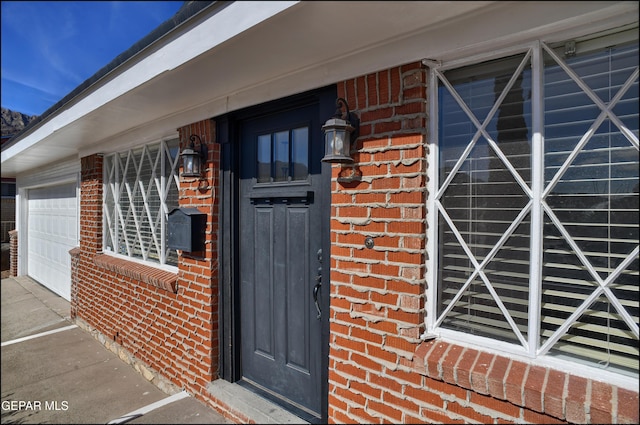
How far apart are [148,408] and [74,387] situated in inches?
42.0

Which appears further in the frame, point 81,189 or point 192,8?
point 81,189

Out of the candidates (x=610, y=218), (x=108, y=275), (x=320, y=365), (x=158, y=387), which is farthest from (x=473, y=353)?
(x=108, y=275)

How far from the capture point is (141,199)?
4512mm

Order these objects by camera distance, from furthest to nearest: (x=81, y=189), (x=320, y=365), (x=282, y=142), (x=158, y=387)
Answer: (x=81, y=189)
(x=158, y=387)
(x=282, y=142)
(x=320, y=365)

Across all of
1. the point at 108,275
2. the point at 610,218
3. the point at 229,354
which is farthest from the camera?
the point at 108,275

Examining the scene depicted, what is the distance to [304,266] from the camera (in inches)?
107

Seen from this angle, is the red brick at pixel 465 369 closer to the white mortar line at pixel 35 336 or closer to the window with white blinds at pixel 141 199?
the window with white blinds at pixel 141 199

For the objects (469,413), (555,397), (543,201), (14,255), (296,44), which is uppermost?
(296,44)

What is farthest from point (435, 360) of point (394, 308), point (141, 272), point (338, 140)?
point (141, 272)

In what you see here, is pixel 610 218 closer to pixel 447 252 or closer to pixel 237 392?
pixel 447 252

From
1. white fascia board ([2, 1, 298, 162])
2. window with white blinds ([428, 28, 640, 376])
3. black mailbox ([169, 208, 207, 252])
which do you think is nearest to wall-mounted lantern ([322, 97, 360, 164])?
window with white blinds ([428, 28, 640, 376])

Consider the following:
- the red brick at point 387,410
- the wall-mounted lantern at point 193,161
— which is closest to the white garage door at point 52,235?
the wall-mounted lantern at point 193,161

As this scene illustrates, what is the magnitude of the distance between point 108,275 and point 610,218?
17.4 feet

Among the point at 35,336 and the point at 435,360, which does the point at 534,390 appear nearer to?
the point at 435,360
